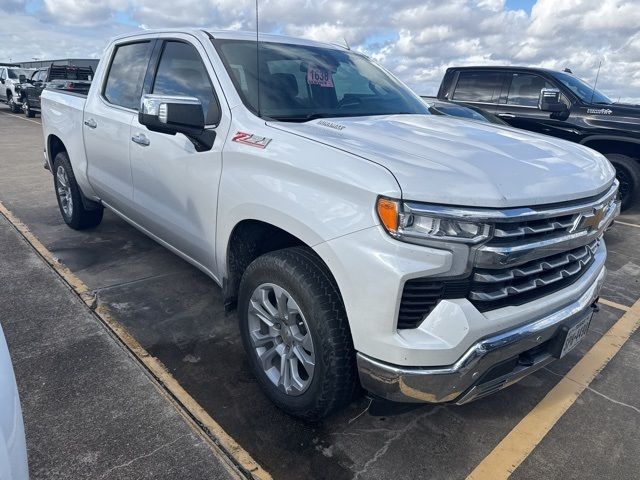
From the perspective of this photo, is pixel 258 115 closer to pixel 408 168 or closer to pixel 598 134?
pixel 408 168

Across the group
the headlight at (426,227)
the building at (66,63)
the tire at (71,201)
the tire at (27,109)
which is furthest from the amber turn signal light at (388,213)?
the tire at (27,109)

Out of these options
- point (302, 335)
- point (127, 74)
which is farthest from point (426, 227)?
point (127, 74)

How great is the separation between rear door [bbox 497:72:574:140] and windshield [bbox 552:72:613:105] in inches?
7.5

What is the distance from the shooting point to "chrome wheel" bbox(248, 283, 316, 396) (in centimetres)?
234

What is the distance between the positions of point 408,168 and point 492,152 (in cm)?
56

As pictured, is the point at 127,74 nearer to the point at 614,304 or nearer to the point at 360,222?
the point at 360,222

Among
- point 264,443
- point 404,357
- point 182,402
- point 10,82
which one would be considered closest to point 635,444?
point 404,357

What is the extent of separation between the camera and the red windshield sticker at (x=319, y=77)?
3184 millimetres

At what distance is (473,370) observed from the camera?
6.39 feet

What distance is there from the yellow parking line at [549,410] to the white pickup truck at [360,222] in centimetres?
46

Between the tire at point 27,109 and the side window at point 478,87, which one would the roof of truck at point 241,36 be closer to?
the side window at point 478,87

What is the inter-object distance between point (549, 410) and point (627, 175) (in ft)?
17.2

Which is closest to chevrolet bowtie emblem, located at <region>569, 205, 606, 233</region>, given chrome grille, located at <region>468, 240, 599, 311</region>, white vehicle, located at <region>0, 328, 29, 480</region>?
chrome grille, located at <region>468, 240, 599, 311</region>

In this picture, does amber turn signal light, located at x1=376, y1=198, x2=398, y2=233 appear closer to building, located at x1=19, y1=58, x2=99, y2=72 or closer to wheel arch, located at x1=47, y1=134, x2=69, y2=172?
wheel arch, located at x1=47, y1=134, x2=69, y2=172
